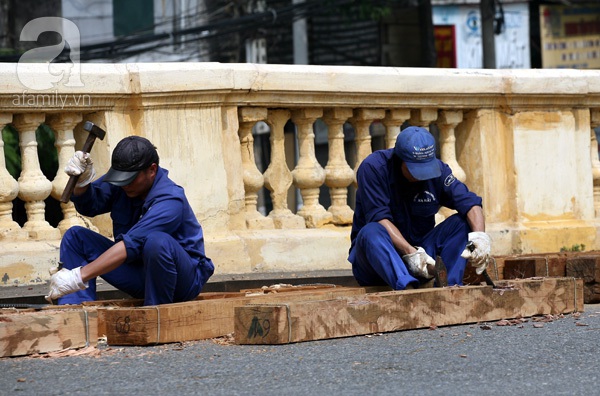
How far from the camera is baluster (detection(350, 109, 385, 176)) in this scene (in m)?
8.31

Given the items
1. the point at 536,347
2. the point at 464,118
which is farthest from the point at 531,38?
the point at 536,347

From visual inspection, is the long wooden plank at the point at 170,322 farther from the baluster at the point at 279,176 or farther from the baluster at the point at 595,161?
the baluster at the point at 595,161

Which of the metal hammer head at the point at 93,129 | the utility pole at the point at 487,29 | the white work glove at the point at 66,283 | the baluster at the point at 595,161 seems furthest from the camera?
the utility pole at the point at 487,29

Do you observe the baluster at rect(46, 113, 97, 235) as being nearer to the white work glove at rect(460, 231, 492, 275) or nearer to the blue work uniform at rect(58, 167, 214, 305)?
the blue work uniform at rect(58, 167, 214, 305)

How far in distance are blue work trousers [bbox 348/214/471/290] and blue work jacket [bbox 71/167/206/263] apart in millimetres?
892

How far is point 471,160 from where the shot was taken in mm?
8742

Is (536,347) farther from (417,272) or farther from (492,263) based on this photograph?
(492,263)

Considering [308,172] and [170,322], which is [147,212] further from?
[308,172]

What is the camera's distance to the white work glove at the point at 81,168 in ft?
20.2

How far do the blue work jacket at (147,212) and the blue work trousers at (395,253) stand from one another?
892 millimetres

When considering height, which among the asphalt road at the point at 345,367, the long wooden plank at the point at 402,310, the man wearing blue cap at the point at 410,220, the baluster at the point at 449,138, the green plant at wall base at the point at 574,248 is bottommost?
the asphalt road at the point at 345,367

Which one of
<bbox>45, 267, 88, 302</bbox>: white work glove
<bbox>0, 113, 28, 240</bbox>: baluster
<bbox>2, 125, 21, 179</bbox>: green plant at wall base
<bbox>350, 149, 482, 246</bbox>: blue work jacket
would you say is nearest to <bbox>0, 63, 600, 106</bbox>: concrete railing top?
<bbox>0, 113, 28, 240</bbox>: baluster

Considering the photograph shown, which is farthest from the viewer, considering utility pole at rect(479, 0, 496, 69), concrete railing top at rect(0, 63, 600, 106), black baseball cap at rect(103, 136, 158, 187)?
utility pole at rect(479, 0, 496, 69)

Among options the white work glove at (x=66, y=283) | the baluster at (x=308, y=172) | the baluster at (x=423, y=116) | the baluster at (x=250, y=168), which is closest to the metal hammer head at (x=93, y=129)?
the white work glove at (x=66, y=283)
